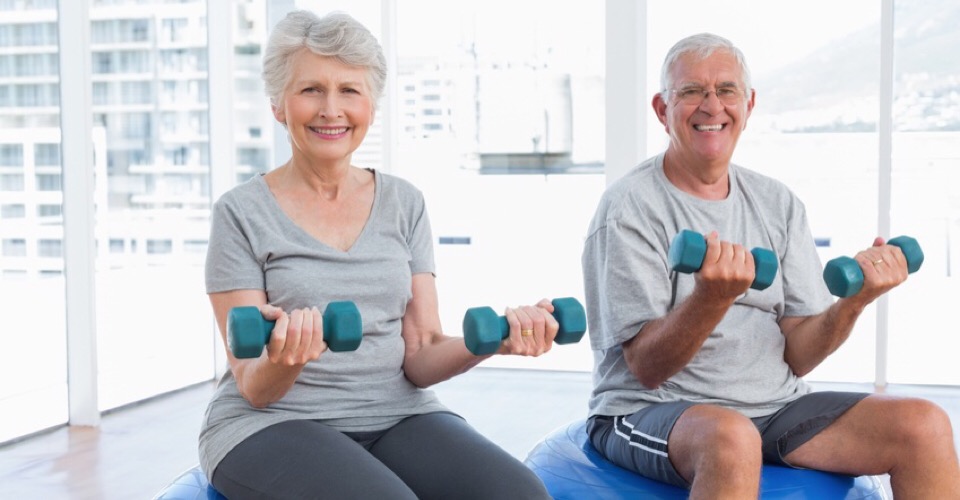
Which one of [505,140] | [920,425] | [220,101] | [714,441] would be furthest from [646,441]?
[220,101]

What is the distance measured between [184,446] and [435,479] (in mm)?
2011

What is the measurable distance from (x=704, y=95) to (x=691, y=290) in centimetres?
35

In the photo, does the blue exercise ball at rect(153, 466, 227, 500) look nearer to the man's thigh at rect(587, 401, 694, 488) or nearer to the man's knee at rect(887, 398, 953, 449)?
the man's thigh at rect(587, 401, 694, 488)

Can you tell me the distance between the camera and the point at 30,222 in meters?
3.53

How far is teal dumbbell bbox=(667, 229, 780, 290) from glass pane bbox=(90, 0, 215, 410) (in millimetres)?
2838

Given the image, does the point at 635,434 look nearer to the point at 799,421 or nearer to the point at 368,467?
the point at 799,421

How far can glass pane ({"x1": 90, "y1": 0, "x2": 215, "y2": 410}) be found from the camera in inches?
160

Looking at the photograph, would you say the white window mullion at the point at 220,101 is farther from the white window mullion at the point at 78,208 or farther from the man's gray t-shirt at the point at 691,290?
the man's gray t-shirt at the point at 691,290

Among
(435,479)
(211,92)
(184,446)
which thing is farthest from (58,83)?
(435,479)

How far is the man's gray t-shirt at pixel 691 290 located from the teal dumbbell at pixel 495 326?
0.25 m

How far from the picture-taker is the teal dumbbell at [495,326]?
1.55 m

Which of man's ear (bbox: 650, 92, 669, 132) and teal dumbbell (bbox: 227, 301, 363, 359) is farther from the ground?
man's ear (bbox: 650, 92, 669, 132)

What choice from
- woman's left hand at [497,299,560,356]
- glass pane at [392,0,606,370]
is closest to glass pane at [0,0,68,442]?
glass pane at [392,0,606,370]

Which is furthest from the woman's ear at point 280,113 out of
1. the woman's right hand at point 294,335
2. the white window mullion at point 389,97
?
the white window mullion at point 389,97
